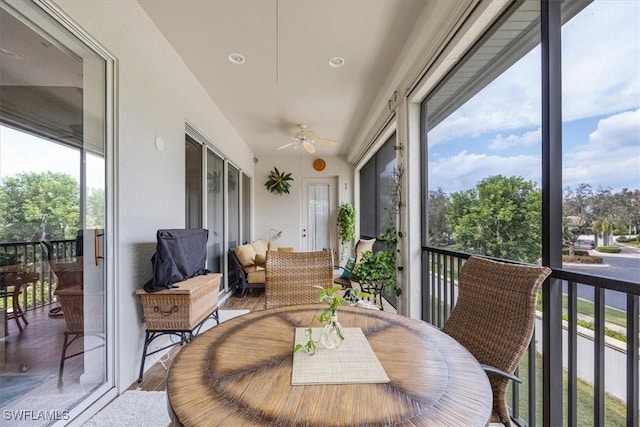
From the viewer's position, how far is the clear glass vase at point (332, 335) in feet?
3.13

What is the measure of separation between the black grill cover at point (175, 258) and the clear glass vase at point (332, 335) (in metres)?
1.57

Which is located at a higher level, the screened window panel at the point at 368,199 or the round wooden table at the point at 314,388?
the screened window panel at the point at 368,199

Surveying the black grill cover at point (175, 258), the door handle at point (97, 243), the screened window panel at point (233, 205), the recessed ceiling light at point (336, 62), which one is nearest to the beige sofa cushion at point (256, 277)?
the screened window panel at point (233, 205)

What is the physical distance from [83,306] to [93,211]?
60 centimetres

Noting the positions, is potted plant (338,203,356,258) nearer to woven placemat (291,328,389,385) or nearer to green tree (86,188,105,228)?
green tree (86,188,105,228)

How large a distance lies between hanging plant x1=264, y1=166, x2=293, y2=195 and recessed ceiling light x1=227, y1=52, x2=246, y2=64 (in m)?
3.78

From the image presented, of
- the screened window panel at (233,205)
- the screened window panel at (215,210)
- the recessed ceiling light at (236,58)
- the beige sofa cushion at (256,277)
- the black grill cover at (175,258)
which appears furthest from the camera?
the screened window panel at (233,205)

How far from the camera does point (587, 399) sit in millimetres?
1357

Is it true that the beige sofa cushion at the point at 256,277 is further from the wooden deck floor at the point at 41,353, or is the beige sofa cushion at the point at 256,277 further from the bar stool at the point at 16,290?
the bar stool at the point at 16,290

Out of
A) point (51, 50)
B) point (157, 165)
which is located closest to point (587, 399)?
point (157, 165)

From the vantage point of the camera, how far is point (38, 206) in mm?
1407

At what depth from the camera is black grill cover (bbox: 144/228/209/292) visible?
203cm

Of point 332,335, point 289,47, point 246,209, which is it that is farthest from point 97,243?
point 246,209

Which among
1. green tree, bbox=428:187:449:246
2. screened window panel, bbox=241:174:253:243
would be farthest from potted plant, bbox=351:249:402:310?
screened window panel, bbox=241:174:253:243
